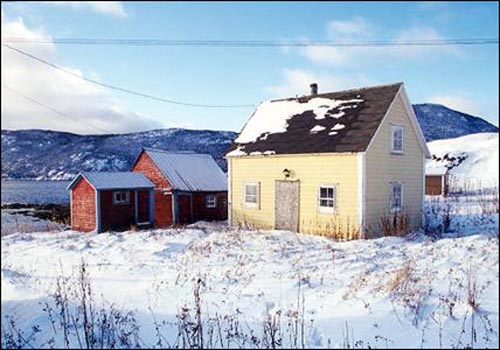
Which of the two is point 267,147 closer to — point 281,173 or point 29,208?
point 281,173

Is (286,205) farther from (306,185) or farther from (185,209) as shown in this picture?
(185,209)

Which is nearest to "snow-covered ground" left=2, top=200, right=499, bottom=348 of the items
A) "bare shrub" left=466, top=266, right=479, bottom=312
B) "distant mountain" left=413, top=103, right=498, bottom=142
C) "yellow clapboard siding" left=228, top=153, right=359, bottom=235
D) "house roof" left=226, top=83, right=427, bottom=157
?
"bare shrub" left=466, top=266, right=479, bottom=312

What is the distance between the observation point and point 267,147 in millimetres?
13039

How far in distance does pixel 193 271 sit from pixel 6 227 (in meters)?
4.26

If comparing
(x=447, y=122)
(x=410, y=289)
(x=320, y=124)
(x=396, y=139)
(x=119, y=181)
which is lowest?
(x=410, y=289)

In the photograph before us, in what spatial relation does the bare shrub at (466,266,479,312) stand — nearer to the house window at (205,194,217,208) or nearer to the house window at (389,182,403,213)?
the house window at (389,182,403,213)

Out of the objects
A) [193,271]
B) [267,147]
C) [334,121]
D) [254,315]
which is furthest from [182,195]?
[254,315]

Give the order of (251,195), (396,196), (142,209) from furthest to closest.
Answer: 1. (251,195)
2. (396,196)
3. (142,209)

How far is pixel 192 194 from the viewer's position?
48.0 feet

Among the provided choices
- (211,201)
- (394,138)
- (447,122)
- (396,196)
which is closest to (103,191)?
(447,122)

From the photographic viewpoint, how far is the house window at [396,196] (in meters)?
11.8

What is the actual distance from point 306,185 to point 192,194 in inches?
167

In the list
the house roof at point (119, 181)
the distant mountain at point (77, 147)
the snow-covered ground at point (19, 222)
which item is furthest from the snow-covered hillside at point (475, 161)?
the house roof at point (119, 181)

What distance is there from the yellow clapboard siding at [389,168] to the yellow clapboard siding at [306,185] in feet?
1.39
